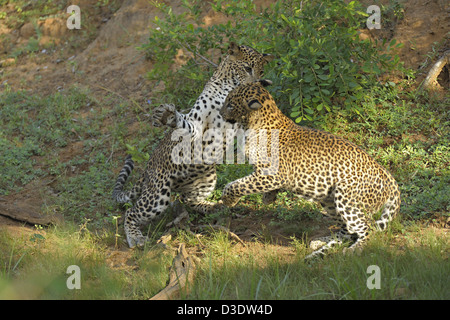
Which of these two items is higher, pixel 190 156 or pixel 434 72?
pixel 434 72

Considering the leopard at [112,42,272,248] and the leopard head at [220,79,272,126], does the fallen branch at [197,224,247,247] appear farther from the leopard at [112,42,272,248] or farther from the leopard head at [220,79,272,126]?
the leopard head at [220,79,272,126]

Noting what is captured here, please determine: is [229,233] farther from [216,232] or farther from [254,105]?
[254,105]

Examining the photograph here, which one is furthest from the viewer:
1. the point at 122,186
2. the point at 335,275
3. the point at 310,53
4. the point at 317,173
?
the point at 122,186

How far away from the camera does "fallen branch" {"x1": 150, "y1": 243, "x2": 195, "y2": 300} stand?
511 cm

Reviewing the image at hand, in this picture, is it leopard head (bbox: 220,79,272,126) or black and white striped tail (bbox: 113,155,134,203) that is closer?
leopard head (bbox: 220,79,272,126)

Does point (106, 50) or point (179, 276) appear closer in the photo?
point (179, 276)

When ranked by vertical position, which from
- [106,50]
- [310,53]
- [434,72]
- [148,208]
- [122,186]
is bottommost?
[148,208]

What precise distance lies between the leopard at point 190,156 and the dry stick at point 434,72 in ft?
10.7

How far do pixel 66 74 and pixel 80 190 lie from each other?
5593 millimetres

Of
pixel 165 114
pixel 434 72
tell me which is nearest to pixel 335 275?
pixel 165 114

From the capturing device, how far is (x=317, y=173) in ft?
20.4

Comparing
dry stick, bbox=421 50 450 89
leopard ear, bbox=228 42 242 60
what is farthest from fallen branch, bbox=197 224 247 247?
dry stick, bbox=421 50 450 89

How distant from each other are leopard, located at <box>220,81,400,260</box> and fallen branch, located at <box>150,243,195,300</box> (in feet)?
3.27

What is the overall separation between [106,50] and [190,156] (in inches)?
295
